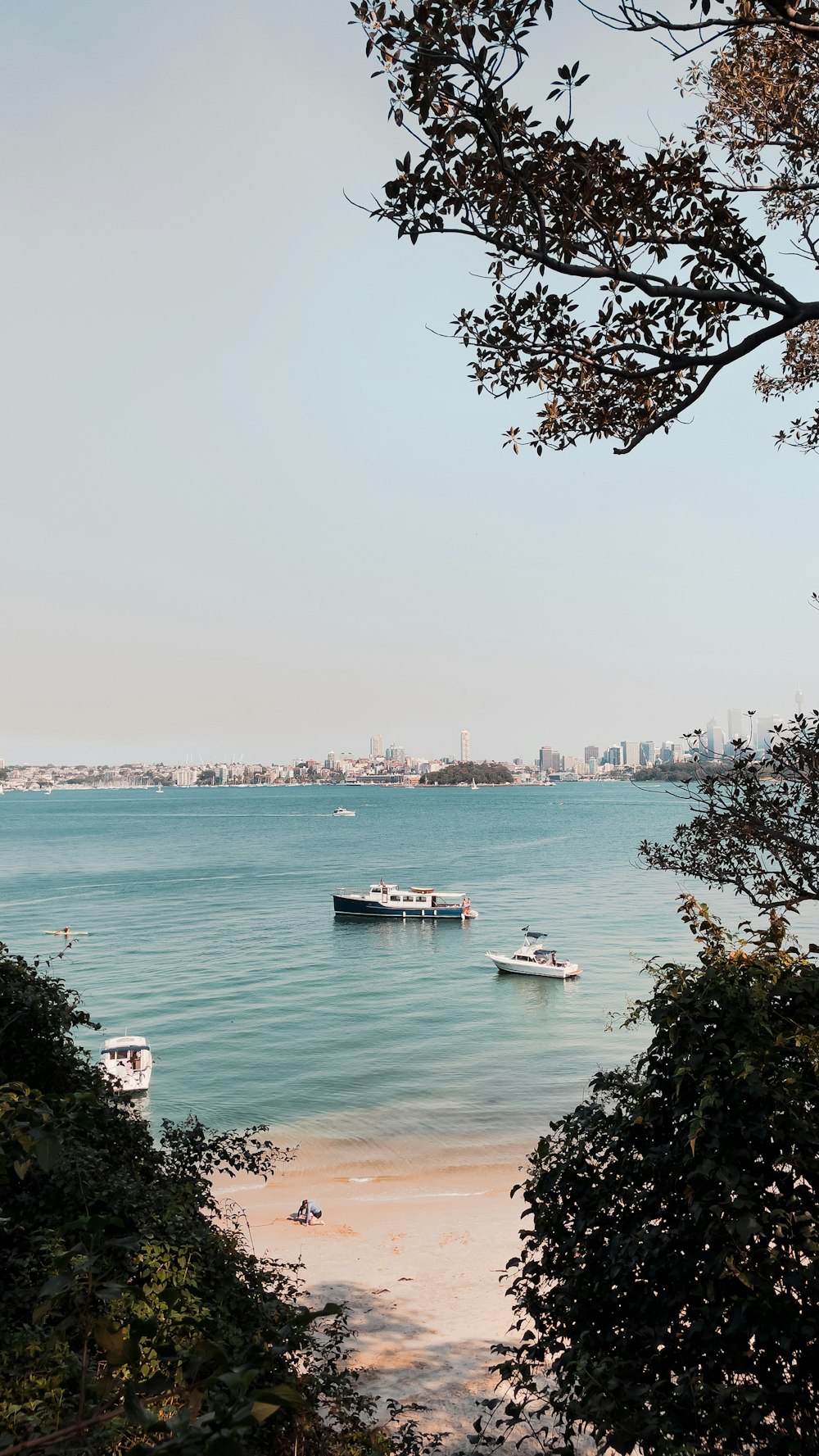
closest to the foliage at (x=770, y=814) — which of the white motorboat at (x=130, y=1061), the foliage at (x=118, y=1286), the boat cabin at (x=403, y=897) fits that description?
the foliage at (x=118, y=1286)

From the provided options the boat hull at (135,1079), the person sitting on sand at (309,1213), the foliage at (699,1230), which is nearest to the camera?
the foliage at (699,1230)

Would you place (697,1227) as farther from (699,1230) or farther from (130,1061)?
(130,1061)

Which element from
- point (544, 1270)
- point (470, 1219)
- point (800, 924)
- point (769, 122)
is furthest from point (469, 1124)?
point (800, 924)

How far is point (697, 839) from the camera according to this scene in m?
7.36

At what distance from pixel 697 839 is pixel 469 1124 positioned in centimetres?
1638

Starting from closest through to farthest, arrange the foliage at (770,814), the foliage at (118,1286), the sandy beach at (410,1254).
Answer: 1. the foliage at (118,1286)
2. the foliage at (770,814)
3. the sandy beach at (410,1254)

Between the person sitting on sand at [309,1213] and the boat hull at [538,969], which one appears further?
the boat hull at [538,969]

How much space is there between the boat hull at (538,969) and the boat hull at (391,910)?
11972mm

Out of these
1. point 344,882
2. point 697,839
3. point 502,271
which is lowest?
point 344,882

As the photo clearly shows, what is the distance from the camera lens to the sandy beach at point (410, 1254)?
31.8 feet

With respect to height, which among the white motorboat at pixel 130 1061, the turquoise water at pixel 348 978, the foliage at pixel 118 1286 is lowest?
the turquoise water at pixel 348 978

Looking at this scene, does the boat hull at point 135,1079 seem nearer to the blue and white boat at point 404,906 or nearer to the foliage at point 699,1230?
the foliage at point 699,1230

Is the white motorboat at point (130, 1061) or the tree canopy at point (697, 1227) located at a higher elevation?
the tree canopy at point (697, 1227)

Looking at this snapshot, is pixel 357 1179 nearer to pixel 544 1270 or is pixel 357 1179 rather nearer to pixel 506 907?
pixel 544 1270
